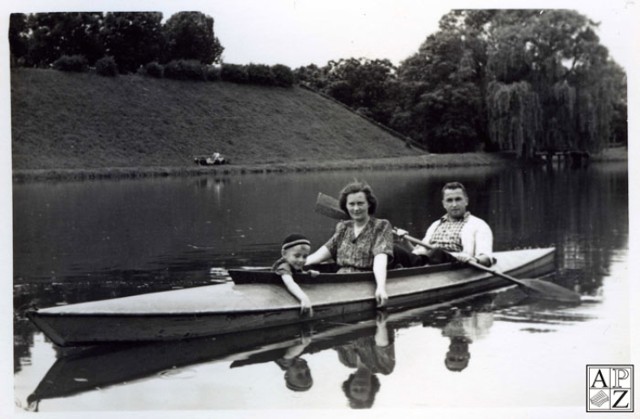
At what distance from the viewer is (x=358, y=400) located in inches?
209

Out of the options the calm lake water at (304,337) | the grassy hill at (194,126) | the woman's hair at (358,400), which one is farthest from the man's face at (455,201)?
the grassy hill at (194,126)

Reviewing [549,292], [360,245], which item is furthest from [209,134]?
[549,292]

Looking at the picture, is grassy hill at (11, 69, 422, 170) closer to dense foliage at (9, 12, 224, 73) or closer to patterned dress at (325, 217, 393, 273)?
dense foliage at (9, 12, 224, 73)

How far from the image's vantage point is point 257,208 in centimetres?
1435

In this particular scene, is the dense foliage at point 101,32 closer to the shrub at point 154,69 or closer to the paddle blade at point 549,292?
the shrub at point 154,69

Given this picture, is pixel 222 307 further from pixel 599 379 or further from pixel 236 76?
pixel 236 76

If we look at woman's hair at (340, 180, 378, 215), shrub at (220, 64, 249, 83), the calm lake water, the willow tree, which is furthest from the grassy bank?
woman's hair at (340, 180, 378, 215)

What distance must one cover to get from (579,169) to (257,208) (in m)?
9.79

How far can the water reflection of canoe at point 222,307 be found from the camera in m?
6.06

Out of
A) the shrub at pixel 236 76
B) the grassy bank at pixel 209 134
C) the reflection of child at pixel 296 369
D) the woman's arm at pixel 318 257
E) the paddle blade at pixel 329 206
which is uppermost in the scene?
the shrub at pixel 236 76

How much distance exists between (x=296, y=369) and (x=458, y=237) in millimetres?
2964

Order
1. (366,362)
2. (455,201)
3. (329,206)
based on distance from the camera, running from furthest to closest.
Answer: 1. (455,201)
2. (329,206)
3. (366,362)

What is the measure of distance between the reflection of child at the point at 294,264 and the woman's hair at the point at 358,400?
1.23 m

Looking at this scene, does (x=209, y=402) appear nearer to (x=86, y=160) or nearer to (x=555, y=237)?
(x=555, y=237)
